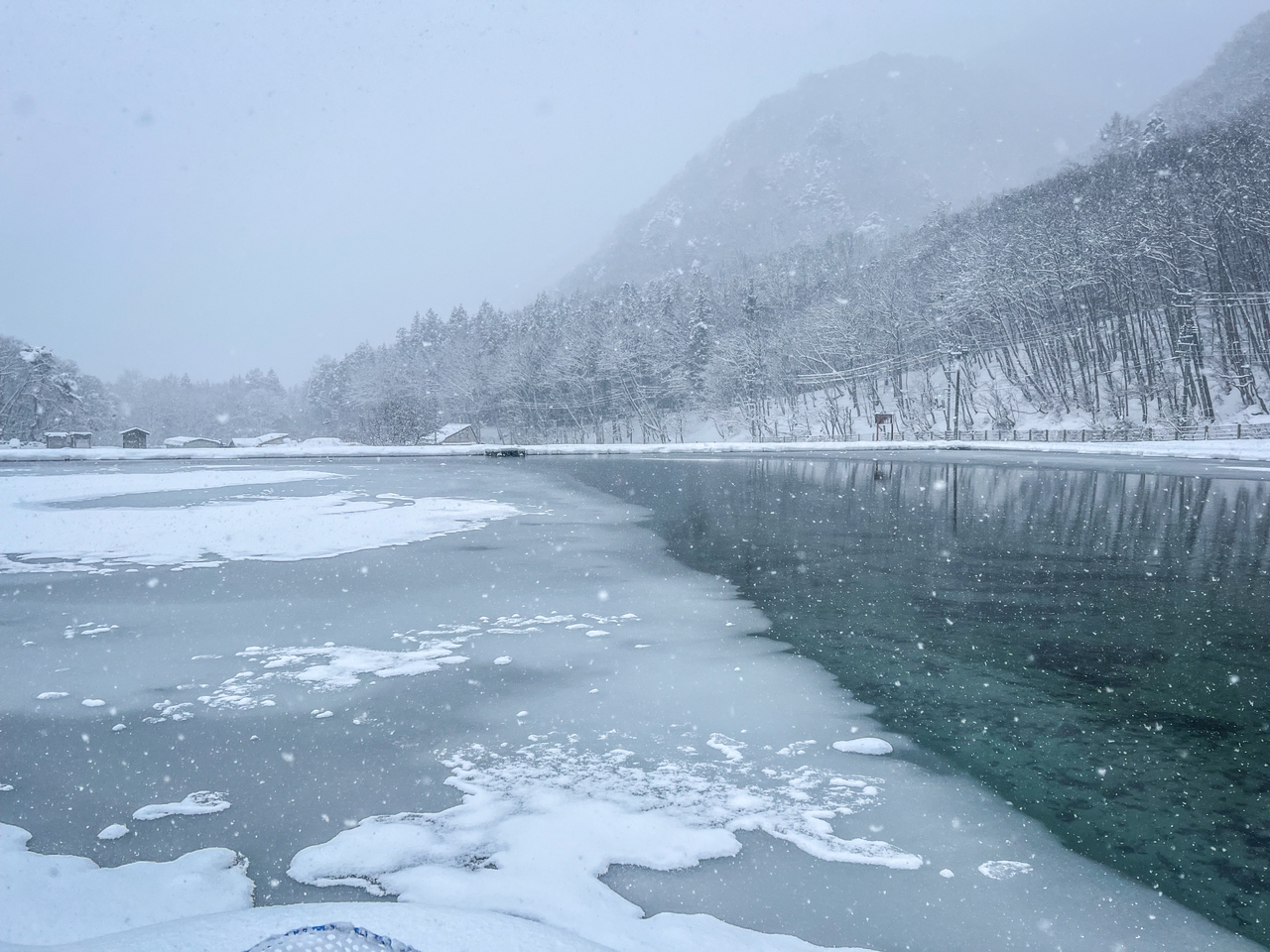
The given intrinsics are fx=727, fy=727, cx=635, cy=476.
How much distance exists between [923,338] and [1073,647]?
76.9 m

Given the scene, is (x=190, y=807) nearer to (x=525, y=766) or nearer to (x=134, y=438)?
(x=525, y=766)

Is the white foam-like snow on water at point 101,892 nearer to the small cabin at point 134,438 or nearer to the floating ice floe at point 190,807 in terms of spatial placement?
the floating ice floe at point 190,807

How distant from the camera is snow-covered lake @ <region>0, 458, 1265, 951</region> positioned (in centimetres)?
334

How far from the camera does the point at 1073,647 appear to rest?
7305 mm

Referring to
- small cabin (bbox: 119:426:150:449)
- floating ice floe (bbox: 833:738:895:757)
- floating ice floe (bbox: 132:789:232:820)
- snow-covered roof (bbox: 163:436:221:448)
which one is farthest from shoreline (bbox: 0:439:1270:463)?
floating ice floe (bbox: 132:789:232:820)

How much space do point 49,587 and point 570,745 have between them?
9.94 m

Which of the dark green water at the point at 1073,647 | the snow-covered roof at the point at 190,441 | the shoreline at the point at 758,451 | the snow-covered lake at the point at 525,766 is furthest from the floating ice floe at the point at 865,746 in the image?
the snow-covered roof at the point at 190,441

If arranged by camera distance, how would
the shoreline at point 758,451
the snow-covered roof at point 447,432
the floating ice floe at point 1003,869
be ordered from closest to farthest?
the floating ice floe at point 1003,869 → the shoreline at point 758,451 → the snow-covered roof at point 447,432

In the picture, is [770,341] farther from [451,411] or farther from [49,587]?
[49,587]

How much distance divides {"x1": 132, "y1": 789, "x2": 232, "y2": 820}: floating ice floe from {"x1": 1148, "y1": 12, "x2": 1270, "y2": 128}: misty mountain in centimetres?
8301

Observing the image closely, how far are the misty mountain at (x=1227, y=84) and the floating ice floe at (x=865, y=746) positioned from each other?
7980cm

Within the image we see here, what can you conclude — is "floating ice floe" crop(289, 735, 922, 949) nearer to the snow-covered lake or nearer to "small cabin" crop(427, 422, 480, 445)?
the snow-covered lake

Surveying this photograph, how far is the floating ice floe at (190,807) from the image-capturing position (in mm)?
4238

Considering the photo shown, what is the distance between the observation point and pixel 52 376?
8906 centimetres
